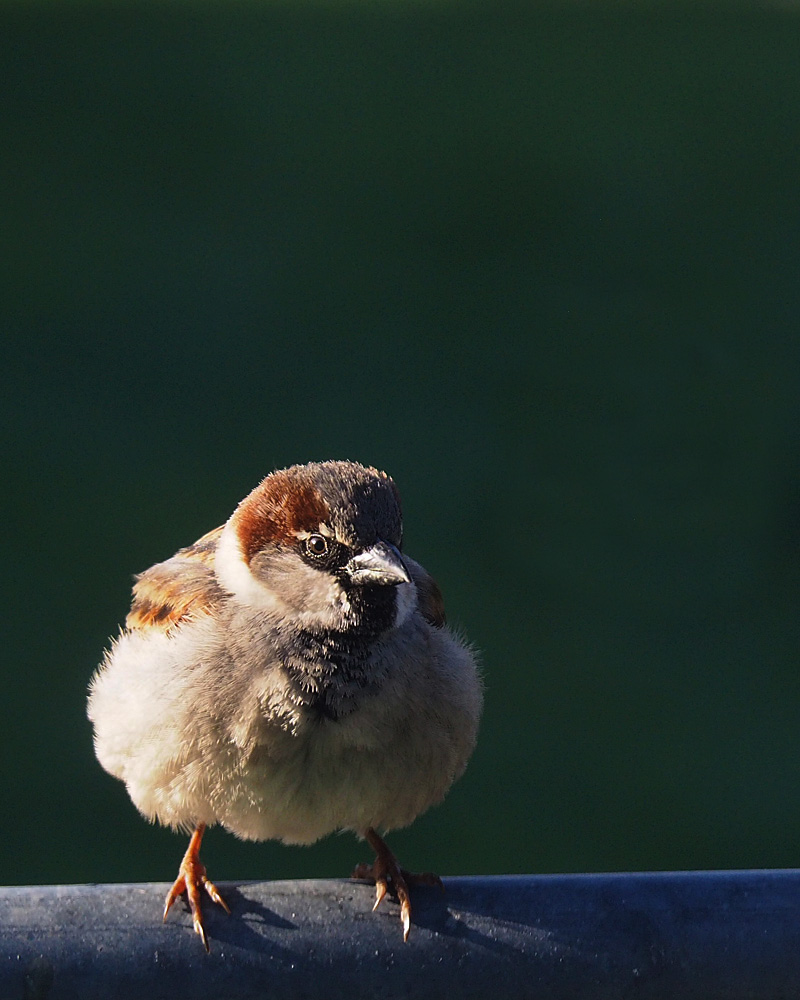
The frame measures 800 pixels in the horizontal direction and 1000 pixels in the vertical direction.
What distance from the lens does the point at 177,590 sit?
4.31 ft

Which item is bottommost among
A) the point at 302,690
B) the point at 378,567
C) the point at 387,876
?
the point at 387,876

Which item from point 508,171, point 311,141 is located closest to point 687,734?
point 508,171

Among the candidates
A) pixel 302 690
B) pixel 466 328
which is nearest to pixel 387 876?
pixel 302 690

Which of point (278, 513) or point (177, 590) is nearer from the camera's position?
point (278, 513)

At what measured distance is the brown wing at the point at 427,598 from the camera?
4.33ft

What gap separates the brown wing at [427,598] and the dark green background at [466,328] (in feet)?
Answer: 4.29

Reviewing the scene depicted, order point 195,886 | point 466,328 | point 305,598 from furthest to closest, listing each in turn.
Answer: point 466,328
point 305,598
point 195,886

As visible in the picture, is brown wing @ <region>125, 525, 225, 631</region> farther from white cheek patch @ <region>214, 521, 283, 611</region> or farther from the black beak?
the black beak

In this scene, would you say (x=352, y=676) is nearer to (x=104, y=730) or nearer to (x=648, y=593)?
(x=104, y=730)

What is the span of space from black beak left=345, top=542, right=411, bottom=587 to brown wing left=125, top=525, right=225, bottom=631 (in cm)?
18

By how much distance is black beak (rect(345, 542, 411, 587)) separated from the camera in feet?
3.64

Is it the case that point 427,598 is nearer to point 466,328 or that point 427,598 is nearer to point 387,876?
point 387,876

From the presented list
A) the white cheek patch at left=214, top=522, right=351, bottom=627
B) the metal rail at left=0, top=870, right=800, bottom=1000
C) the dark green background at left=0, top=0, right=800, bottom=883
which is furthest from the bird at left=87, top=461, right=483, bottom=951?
the dark green background at left=0, top=0, right=800, bottom=883

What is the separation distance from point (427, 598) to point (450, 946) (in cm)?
49
